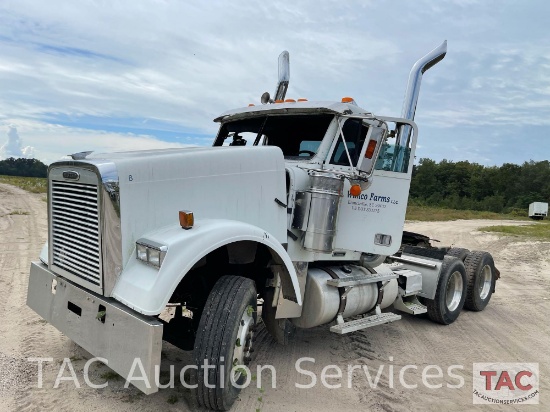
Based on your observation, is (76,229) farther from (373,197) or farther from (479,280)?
(479,280)

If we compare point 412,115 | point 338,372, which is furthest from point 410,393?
point 412,115

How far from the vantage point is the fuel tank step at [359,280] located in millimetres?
4605

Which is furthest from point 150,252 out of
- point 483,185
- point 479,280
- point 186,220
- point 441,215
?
point 483,185

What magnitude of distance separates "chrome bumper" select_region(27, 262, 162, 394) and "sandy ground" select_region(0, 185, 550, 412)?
1.72ft

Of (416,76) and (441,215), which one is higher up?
(416,76)

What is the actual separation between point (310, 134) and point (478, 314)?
14.0 feet

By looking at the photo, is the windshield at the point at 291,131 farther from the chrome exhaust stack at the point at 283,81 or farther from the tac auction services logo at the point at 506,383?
the tac auction services logo at the point at 506,383

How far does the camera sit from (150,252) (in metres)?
3.03

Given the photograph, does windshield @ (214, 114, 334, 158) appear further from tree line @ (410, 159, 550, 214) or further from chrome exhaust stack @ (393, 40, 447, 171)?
tree line @ (410, 159, 550, 214)

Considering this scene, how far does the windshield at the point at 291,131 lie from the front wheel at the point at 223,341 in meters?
1.92

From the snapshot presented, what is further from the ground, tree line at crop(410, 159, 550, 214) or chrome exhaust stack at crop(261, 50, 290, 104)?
chrome exhaust stack at crop(261, 50, 290, 104)

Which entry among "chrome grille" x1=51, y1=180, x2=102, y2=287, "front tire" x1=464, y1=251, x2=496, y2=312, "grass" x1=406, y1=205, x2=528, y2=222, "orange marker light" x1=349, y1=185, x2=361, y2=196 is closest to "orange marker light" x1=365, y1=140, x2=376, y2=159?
"orange marker light" x1=349, y1=185, x2=361, y2=196

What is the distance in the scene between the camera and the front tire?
7086 mm

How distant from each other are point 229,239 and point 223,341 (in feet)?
→ 2.29
